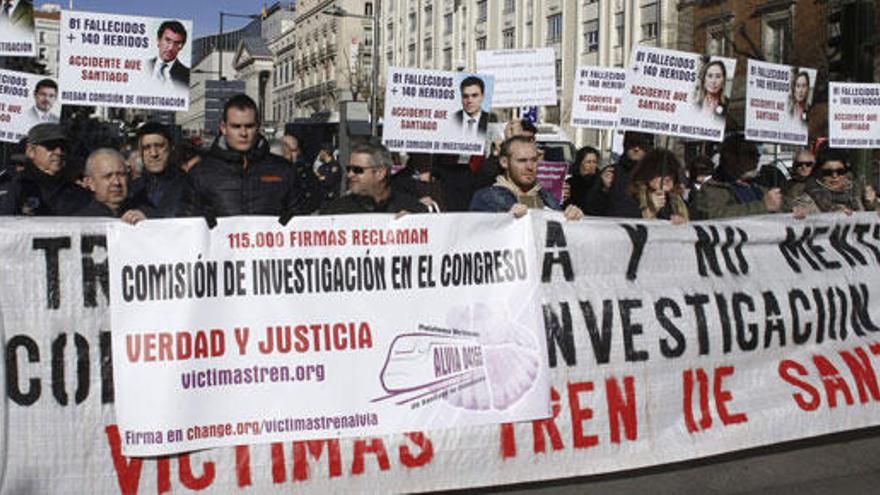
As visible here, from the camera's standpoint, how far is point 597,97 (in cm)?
989

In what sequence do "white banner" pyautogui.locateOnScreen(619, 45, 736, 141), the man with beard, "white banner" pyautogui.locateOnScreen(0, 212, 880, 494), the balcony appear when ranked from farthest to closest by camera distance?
the balcony
"white banner" pyautogui.locateOnScreen(619, 45, 736, 141)
the man with beard
"white banner" pyautogui.locateOnScreen(0, 212, 880, 494)

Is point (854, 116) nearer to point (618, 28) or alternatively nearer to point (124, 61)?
point (124, 61)

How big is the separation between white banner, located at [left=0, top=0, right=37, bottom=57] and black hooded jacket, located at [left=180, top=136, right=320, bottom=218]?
343 centimetres

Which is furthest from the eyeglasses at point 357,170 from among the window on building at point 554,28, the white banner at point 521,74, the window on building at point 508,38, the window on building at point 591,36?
the window on building at point 508,38

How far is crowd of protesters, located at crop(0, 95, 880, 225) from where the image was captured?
17.5 feet

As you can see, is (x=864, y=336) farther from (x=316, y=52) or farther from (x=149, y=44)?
(x=316, y=52)

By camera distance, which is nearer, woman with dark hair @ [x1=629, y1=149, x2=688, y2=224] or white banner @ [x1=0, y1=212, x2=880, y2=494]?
white banner @ [x1=0, y1=212, x2=880, y2=494]

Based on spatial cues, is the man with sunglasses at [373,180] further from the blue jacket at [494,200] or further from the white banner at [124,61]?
the white banner at [124,61]

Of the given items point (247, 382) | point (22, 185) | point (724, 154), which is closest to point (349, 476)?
point (247, 382)

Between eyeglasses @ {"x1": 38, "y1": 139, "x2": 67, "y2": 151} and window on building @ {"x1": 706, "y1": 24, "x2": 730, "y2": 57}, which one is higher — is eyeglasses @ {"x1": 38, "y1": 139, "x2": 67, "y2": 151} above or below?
below

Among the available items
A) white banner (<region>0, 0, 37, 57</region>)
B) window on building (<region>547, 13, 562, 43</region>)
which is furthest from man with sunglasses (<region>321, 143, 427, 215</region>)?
window on building (<region>547, 13, 562, 43</region>)

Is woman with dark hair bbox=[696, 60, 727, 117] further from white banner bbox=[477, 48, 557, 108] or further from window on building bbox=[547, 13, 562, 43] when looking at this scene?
window on building bbox=[547, 13, 562, 43]

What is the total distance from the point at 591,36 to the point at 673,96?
41020 millimetres

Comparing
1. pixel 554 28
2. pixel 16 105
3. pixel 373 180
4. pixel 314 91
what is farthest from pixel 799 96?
pixel 314 91
